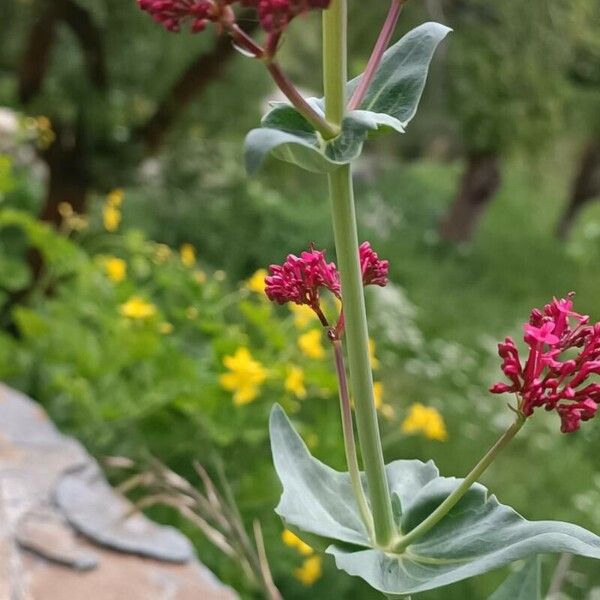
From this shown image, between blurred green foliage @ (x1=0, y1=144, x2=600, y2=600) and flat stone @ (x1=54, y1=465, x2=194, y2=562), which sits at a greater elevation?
blurred green foliage @ (x1=0, y1=144, x2=600, y2=600)

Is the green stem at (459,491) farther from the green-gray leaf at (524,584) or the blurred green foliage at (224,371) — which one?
the blurred green foliage at (224,371)

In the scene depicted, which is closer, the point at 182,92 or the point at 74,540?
the point at 74,540

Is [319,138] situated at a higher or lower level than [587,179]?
Result: lower

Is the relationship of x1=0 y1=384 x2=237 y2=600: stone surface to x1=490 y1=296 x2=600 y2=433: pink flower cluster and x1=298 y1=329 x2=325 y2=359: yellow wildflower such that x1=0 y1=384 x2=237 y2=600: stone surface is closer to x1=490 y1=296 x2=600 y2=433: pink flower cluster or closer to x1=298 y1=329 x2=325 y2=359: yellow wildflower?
x1=298 y1=329 x2=325 y2=359: yellow wildflower

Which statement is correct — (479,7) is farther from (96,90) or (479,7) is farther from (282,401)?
(282,401)

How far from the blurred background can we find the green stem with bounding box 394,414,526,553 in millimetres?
406

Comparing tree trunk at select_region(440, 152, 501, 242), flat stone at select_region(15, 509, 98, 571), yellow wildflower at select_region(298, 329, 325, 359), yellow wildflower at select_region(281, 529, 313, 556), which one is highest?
tree trunk at select_region(440, 152, 501, 242)

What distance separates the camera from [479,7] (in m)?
3.46

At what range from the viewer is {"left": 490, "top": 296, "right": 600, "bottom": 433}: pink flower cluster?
0.47 m

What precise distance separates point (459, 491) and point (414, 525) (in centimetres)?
8

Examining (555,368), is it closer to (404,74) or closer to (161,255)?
(404,74)

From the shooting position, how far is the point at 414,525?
1.85 ft

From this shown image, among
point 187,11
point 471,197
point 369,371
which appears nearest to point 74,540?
point 369,371

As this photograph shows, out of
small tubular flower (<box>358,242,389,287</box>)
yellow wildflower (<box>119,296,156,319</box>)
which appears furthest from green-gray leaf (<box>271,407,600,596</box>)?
yellow wildflower (<box>119,296,156,319</box>)
